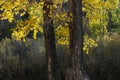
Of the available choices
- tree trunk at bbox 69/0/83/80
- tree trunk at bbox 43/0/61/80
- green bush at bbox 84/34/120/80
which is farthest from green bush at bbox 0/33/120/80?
tree trunk at bbox 69/0/83/80

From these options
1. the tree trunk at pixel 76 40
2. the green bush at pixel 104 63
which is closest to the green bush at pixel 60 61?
the green bush at pixel 104 63

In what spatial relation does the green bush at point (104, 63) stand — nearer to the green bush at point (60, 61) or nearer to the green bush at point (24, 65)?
the green bush at point (60, 61)

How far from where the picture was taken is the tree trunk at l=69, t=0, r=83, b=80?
31.2 feet

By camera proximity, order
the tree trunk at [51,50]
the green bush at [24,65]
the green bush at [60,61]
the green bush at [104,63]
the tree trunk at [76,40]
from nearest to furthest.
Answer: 1. the tree trunk at [76,40]
2. the tree trunk at [51,50]
3. the green bush at [104,63]
4. the green bush at [60,61]
5. the green bush at [24,65]

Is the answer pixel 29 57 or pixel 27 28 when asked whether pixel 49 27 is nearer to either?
pixel 27 28

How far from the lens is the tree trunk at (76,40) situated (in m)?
9.50

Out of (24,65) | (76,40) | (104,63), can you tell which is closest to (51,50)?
(76,40)

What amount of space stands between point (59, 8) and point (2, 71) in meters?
5.84

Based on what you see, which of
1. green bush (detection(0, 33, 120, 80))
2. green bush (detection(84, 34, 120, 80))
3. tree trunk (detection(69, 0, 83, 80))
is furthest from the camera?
green bush (detection(0, 33, 120, 80))

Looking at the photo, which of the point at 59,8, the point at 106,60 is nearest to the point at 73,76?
the point at 59,8

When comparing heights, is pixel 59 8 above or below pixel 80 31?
above

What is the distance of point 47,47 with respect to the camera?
10.8 metres

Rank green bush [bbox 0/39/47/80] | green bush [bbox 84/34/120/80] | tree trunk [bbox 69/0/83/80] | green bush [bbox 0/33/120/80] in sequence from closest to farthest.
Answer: tree trunk [bbox 69/0/83/80], green bush [bbox 84/34/120/80], green bush [bbox 0/33/120/80], green bush [bbox 0/39/47/80]

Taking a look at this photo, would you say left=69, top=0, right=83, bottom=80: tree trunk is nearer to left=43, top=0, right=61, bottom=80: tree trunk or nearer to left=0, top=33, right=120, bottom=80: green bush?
left=43, top=0, right=61, bottom=80: tree trunk
